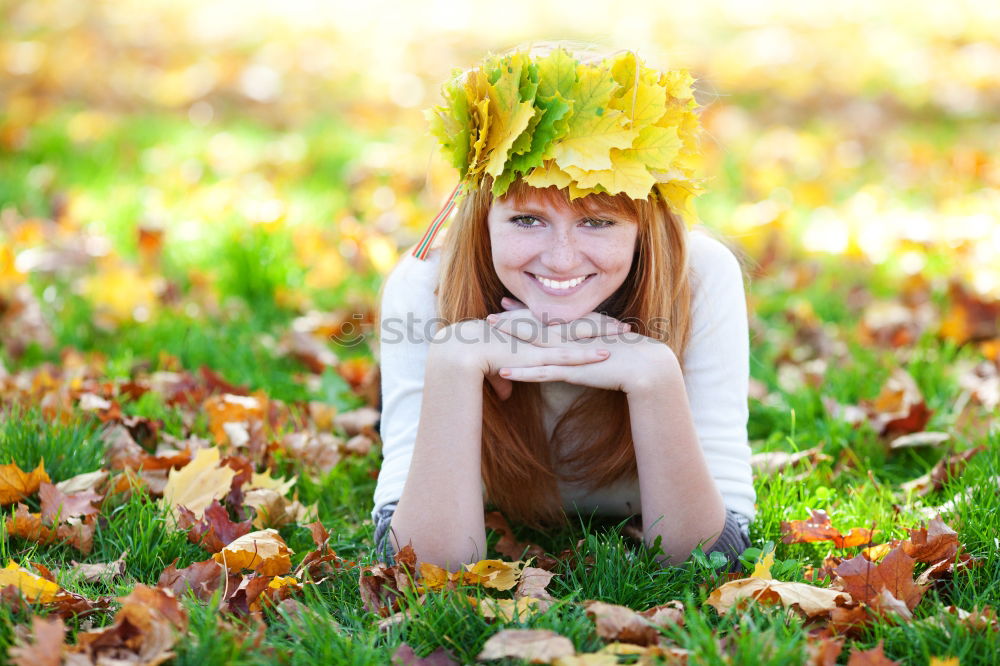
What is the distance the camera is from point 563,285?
216cm

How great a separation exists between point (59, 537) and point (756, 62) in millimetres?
7065

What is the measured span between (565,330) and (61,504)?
4.12ft

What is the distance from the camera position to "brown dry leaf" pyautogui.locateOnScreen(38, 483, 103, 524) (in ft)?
7.64

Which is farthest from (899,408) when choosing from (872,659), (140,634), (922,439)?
(140,634)

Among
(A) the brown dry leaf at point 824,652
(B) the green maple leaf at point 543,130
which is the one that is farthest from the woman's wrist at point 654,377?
(A) the brown dry leaf at point 824,652

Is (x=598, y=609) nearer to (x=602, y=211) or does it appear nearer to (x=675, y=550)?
(x=675, y=550)

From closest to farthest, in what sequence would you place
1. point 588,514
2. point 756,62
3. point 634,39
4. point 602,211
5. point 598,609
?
point 598,609 < point 602,211 < point 588,514 < point 756,62 < point 634,39

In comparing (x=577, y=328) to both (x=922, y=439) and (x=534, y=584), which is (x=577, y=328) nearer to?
(x=534, y=584)

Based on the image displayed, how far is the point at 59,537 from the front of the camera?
7.54 feet

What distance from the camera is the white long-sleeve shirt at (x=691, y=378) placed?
2.35 meters

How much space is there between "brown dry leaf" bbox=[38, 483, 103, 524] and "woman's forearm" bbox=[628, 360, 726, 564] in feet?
4.30

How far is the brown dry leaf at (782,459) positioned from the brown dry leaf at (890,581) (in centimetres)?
71

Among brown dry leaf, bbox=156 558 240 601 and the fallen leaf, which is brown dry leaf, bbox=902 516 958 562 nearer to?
the fallen leaf

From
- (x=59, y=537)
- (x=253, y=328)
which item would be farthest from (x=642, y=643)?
(x=253, y=328)
